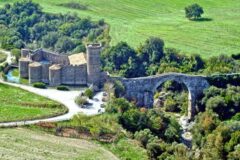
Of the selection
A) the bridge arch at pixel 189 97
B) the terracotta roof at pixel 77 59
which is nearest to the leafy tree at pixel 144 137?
the terracotta roof at pixel 77 59

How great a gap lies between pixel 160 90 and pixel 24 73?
891 inches

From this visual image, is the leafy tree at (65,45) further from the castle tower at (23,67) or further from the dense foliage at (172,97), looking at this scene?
the castle tower at (23,67)

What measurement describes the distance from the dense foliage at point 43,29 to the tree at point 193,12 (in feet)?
62.9

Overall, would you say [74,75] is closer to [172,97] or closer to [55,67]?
[55,67]

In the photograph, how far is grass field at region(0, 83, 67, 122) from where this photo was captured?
262 ft

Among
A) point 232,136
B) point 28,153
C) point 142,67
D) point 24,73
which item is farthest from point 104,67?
point 28,153

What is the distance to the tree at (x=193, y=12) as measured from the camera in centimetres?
14375

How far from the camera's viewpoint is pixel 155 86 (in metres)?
97.6

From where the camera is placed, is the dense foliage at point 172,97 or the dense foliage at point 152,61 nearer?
the dense foliage at point 172,97

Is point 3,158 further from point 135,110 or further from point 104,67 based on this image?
point 104,67

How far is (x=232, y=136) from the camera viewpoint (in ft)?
256

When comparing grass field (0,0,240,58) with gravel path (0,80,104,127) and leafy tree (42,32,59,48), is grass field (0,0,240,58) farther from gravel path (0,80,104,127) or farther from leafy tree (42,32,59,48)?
gravel path (0,80,104,127)

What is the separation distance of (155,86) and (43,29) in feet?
151

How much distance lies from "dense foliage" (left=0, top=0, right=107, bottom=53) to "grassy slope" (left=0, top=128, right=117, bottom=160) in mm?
45493
